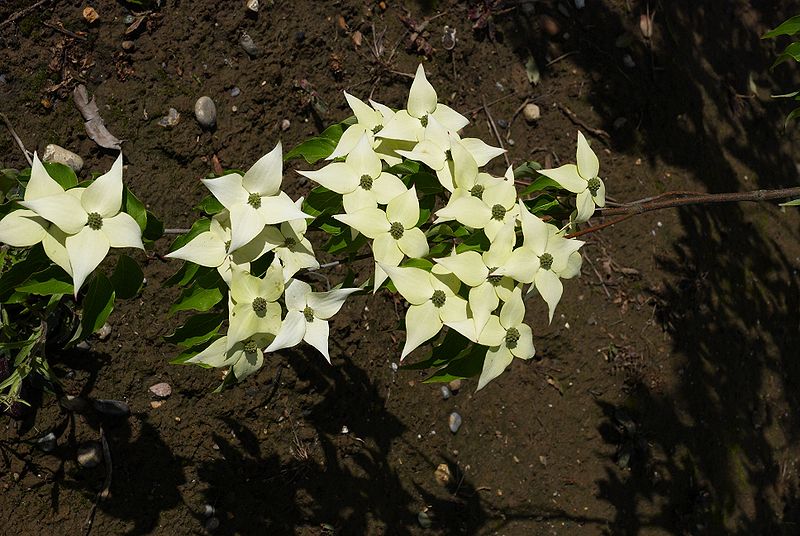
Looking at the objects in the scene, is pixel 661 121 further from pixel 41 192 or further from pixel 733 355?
pixel 41 192

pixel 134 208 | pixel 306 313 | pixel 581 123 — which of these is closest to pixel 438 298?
pixel 306 313

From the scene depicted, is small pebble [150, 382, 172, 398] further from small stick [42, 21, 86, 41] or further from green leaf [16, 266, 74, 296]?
small stick [42, 21, 86, 41]

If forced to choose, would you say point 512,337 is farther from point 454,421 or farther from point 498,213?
point 454,421

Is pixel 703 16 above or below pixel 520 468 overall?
above

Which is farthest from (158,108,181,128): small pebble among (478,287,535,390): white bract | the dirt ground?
(478,287,535,390): white bract

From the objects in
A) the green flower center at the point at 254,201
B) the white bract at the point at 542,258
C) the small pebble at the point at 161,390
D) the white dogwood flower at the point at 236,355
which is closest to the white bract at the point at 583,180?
the white bract at the point at 542,258

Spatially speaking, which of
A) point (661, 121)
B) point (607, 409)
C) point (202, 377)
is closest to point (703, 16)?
point (661, 121)

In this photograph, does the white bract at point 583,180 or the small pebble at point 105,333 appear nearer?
the white bract at point 583,180

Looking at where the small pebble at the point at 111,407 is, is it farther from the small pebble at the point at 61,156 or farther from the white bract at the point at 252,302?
the white bract at the point at 252,302
